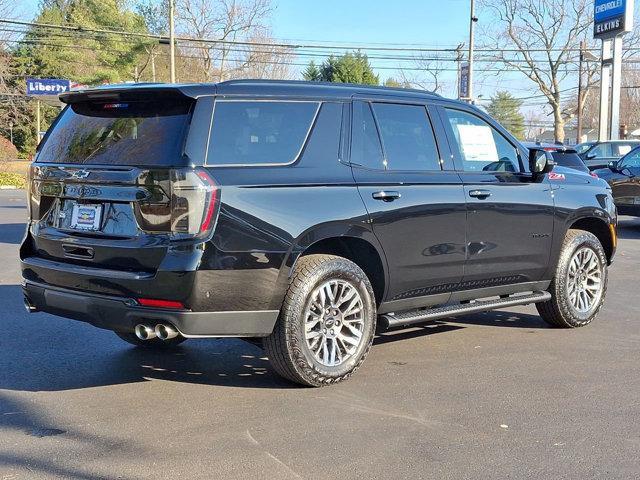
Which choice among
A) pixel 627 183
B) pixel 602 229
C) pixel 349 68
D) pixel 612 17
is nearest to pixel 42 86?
pixel 349 68

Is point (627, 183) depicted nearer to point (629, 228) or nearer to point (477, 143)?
point (629, 228)

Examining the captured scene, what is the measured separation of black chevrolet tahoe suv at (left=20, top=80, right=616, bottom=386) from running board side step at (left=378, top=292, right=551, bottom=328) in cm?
2

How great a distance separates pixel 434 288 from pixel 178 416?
220cm

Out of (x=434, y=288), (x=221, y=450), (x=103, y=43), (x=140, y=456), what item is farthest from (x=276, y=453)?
(x=103, y=43)

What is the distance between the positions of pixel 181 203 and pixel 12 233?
10817mm

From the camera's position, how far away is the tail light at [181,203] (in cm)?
424

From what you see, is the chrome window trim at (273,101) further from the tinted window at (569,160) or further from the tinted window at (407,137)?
the tinted window at (569,160)

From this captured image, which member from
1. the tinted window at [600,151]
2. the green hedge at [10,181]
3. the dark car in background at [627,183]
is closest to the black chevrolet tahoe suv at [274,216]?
the dark car in background at [627,183]

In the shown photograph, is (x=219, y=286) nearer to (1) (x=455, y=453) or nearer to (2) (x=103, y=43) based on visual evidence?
(1) (x=455, y=453)

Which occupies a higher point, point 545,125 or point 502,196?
point 545,125

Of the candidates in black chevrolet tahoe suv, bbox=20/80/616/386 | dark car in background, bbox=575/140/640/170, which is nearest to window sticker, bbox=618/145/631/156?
dark car in background, bbox=575/140/640/170

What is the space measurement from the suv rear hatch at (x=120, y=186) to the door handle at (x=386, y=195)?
1284 mm

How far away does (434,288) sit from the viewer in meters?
5.62

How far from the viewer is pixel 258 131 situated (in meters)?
4.70
